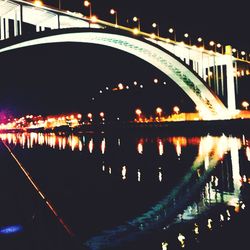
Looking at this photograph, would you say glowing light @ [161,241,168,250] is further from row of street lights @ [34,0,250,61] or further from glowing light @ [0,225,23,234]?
row of street lights @ [34,0,250,61]

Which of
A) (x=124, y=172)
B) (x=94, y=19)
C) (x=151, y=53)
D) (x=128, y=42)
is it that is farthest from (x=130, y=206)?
(x=151, y=53)

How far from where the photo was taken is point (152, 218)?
5.28 m

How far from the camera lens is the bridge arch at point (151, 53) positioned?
19295mm

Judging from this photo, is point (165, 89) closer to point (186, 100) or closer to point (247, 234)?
point (186, 100)

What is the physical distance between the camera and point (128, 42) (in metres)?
26.4

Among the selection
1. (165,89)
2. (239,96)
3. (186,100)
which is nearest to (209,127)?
(239,96)

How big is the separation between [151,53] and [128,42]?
11.7ft

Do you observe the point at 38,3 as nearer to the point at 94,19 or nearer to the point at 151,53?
the point at 94,19

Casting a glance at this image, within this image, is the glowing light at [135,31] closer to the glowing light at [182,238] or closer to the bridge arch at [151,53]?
the bridge arch at [151,53]

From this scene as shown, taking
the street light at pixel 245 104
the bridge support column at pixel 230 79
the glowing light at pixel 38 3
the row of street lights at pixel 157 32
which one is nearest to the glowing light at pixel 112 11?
the row of street lights at pixel 157 32

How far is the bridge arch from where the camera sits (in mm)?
19295

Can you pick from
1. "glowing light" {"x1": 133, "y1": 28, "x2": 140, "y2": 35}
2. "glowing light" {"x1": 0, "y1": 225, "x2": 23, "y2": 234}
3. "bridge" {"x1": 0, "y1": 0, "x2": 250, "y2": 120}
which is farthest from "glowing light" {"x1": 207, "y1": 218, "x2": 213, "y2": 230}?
"glowing light" {"x1": 133, "y1": 28, "x2": 140, "y2": 35}

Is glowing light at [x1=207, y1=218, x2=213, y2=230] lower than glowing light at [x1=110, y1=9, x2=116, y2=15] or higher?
lower

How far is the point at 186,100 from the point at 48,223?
193 ft
